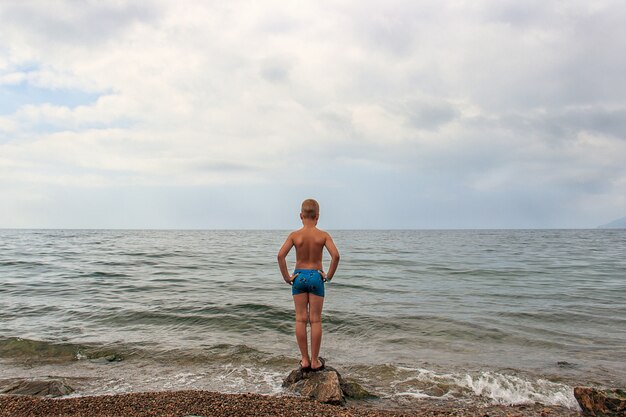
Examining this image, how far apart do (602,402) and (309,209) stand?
14.6 ft

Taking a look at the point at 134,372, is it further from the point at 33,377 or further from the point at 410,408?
the point at 410,408

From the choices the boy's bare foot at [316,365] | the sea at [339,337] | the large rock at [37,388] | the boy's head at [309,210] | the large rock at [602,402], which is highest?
the boy's head at [309,210]

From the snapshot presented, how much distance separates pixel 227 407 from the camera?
482 centimetres

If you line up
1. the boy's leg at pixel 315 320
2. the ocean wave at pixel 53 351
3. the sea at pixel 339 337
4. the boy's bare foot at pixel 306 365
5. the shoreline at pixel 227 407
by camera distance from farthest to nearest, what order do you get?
the ocean wave at pixel 53 351
the sea at pixel 339 337
the boy's bare foot at pixel 306 365
the boy's leg at pixel 315 320
the shoreline at pixel 227 407

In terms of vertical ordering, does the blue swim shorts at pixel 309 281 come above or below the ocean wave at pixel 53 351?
above

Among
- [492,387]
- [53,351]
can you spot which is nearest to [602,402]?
[492,387]

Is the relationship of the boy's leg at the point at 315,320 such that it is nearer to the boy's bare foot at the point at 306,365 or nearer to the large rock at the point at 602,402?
the boy's bare foot at the point at 306,365

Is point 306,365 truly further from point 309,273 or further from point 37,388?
point 37,388

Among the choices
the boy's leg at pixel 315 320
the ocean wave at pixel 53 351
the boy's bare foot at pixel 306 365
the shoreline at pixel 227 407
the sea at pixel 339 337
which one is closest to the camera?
the shoreline at pixel 227 407

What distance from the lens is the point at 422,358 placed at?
7.90m

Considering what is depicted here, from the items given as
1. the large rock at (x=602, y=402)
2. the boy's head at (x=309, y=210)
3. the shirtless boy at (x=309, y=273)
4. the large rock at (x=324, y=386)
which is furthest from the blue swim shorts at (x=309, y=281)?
the large rock at (x=602, y=402)

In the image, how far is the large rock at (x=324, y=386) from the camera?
18.1 ft

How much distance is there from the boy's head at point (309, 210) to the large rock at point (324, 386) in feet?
7.40

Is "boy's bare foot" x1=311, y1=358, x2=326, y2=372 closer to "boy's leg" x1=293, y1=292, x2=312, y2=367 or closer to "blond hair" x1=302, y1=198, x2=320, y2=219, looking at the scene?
"boy's leg" x1=293, y1=292, x2=312, y2=367
